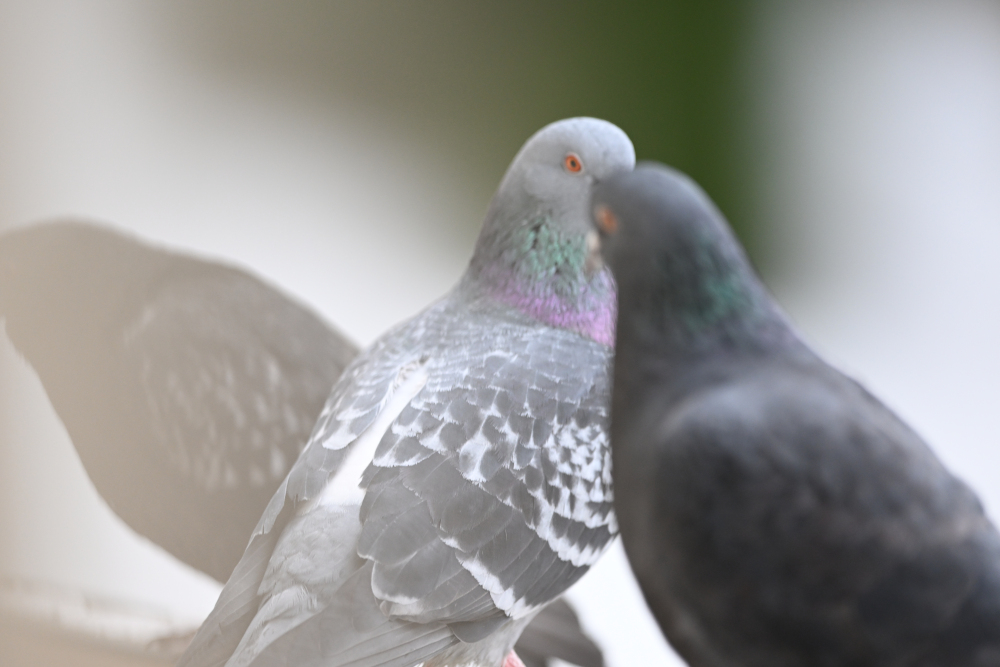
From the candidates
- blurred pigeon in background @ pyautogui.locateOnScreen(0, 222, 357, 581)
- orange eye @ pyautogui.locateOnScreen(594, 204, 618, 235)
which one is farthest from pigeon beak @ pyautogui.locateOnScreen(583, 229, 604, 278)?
blurred pigeon in background @ pyautogui.locateOnScreen(0, 222, 357, 581)

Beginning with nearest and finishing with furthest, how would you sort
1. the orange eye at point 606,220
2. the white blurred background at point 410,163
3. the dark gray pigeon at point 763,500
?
the dark gray pigeon at point 763,500 → the orange eye at point 606,220 → the white blurred background at point 410,163

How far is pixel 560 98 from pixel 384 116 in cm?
37

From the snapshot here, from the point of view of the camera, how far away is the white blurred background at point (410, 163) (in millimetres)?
1393

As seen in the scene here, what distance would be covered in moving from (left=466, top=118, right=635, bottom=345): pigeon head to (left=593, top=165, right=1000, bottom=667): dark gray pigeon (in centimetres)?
39

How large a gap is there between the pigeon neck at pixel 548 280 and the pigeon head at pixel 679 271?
1.32 ft

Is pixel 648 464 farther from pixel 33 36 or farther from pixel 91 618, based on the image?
pixel 33 36

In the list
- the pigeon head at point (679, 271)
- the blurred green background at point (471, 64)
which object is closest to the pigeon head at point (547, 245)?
the pigeon head at point (679, 271)

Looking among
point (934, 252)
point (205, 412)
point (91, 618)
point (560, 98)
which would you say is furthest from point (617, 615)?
point (934, 252)

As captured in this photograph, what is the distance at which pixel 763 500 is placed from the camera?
24.6 inches

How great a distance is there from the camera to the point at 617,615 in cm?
140

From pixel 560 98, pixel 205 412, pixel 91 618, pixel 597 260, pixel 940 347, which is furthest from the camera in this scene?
pixel 940 347

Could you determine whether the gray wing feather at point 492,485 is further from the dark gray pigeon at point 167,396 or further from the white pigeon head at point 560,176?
the dark gray pigeon at point 167,396

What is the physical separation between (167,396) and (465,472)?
57 centimetres

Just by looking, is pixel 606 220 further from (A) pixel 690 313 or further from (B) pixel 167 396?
(B) pixel 167 396
